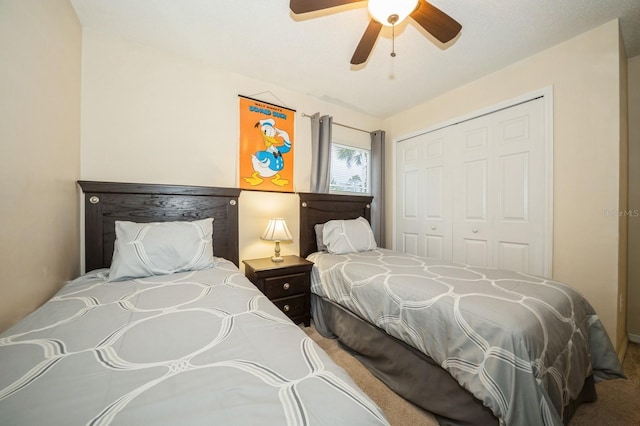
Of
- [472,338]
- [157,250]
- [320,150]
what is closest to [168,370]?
[157,250]

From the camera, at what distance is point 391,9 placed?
116 cm

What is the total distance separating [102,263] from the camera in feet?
5.39

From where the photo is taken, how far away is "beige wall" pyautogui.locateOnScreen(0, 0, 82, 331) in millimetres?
924

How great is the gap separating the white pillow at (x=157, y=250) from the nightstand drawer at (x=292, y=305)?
2.40ft

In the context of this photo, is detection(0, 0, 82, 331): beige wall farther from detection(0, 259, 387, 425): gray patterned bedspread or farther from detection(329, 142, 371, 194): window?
detection(329, 142, 371, 194): window

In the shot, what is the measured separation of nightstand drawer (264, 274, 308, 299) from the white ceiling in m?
1.96

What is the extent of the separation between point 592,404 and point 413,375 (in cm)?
105

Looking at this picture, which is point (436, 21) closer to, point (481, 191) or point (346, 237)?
point (481, 191)

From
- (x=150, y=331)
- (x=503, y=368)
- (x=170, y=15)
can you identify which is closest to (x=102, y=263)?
(x=150, y=331)

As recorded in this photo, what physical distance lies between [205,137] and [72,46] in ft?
3.03

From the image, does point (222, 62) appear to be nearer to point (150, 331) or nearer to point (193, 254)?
point (193, 254)

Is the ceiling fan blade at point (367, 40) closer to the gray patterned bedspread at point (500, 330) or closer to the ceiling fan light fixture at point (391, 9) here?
the ceiling fan light fixture at point (391, 9)

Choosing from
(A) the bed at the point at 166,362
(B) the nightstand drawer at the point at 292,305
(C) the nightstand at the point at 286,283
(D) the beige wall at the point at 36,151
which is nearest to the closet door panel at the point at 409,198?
(C) the nightstand at the point at 286,283

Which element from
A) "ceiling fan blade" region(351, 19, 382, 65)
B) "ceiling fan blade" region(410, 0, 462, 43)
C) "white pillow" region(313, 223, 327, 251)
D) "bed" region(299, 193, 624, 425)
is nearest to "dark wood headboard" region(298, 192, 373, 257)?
"white pillow" region(313, 223, 327, 251)
